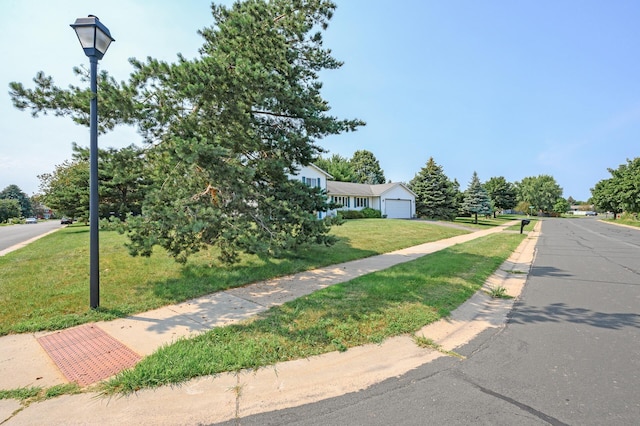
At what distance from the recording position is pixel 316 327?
4.33 metres

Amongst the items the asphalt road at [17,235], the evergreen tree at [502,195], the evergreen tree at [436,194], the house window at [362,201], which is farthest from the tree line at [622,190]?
the asphalt road at [17,235]

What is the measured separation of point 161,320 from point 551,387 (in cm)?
508

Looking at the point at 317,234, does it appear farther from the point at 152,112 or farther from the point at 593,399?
the point at 593,399

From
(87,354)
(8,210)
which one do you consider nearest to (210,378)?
(87,354)

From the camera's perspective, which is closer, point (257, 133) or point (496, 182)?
point (257, 133)

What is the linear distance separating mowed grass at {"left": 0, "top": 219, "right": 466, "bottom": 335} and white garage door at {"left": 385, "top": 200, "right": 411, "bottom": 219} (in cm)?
2610

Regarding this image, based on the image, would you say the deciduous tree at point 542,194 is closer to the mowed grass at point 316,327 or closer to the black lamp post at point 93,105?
the mowed grass at point 316,327

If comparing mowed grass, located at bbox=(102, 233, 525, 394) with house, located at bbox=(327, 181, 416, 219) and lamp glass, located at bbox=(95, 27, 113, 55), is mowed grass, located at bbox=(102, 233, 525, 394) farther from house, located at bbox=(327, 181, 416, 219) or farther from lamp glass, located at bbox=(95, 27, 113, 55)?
house, located at bbox=(327, 181, 416, 219)

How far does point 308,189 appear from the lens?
27.2ft

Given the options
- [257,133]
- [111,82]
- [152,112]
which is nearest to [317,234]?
[257,133]

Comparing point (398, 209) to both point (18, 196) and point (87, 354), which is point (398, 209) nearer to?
point (87, 354)

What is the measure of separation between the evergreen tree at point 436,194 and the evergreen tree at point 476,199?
301 cm

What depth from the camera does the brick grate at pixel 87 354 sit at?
10.7 ft

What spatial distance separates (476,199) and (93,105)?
40140mm
